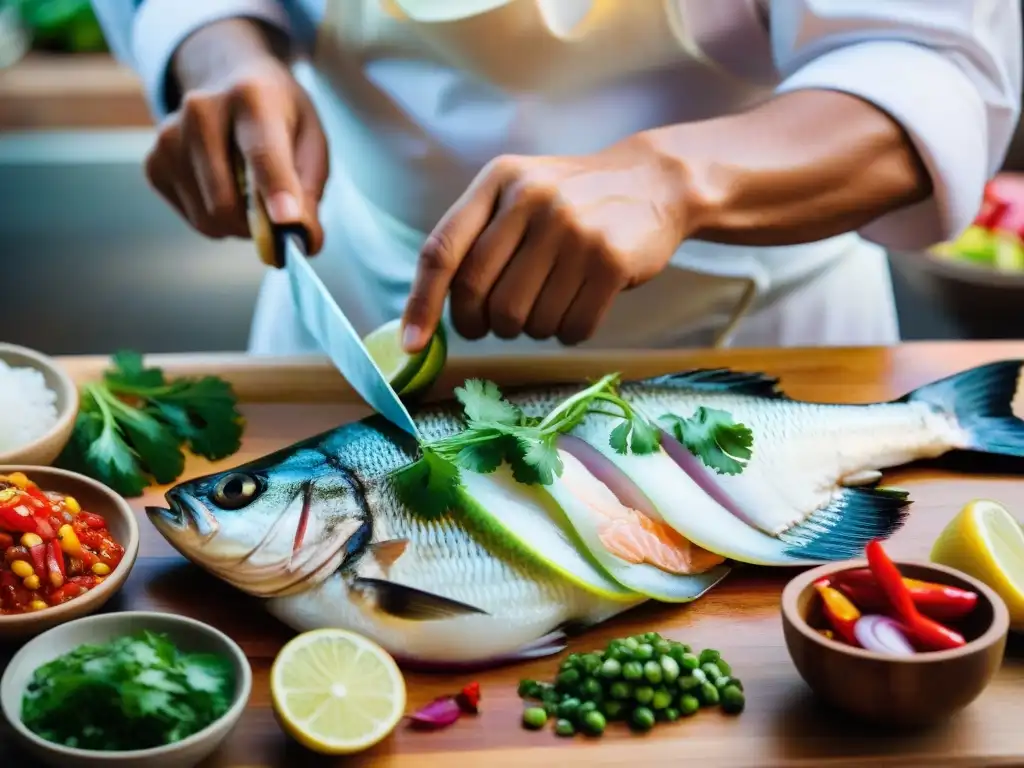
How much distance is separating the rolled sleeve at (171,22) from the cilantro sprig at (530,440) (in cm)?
79

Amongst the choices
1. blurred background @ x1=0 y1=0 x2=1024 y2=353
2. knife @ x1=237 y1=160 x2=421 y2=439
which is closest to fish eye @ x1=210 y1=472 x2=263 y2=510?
knife @ x1=237 y1=160 x2=421 y2=439

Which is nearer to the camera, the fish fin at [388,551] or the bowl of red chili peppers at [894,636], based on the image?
the bowl of red chili peppers at [894,636]

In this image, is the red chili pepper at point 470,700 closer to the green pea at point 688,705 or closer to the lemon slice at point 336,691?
the lemon slice at point 336,691

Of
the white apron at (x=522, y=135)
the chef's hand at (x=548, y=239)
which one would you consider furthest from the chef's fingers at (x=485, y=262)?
the white apron at (x=522, y=135)

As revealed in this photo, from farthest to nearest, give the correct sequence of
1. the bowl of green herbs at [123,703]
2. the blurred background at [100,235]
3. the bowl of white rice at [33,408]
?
the blurred background at [100,235]
the bowl of white rice at [33,408]
the bowl of green herbs at [123,703]

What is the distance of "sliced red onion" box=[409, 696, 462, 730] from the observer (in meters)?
1.27

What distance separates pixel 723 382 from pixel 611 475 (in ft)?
1.13

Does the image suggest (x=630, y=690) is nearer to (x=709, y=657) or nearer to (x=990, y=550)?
(x=709, y=657)

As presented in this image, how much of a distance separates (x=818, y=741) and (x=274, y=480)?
0.63 meters

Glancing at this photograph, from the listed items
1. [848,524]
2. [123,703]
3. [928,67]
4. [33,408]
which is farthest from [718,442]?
[33,408]

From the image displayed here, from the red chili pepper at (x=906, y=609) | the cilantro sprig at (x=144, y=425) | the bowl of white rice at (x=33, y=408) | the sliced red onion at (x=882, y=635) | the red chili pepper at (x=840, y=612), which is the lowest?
the cilantro sprig at (x=144, y=425)

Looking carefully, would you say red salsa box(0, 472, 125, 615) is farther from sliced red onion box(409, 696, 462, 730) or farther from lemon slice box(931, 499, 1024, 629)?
lemon slice box(931, 499, 1024, 629)

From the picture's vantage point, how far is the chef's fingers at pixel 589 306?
167cm

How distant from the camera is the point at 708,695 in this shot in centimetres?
130
